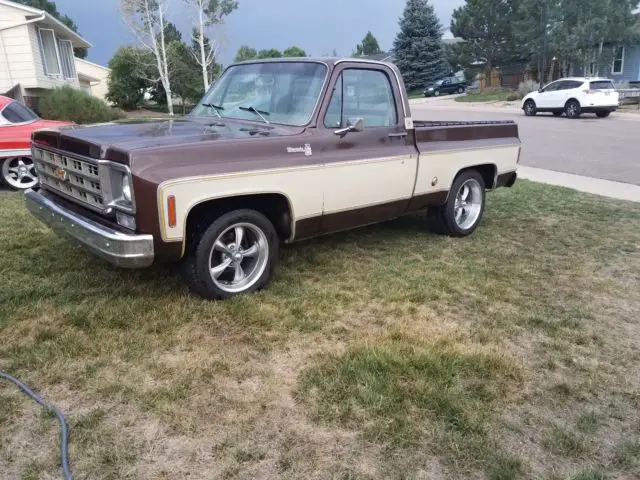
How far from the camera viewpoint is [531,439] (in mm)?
2947

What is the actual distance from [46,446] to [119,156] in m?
1.80

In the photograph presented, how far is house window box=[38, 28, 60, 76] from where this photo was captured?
77.0 feet

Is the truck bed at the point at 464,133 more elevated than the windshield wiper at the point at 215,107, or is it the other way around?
the windshield wiper at the point at 215,107

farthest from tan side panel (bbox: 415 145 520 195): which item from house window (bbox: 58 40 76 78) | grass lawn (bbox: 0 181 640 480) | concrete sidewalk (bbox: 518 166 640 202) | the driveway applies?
house window (bbox: 58 40 76 78)

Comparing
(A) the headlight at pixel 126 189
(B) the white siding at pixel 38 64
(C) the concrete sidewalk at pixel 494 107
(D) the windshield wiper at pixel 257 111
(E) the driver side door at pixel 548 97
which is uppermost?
(B) the white siding at pixel 38 64

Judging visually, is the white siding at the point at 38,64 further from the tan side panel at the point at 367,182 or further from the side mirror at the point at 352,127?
the side mirror at the point at 352,127

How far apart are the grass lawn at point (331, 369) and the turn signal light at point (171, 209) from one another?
727 mm

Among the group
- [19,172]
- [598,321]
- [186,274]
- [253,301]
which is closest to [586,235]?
[598,321]

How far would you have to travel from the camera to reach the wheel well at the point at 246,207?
13.7 feet

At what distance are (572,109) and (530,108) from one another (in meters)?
2.39

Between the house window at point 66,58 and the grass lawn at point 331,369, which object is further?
the house window at point 66,58

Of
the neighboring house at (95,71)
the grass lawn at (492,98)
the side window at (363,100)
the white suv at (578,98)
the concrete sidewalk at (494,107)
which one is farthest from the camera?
the neighboring house at (95,71)

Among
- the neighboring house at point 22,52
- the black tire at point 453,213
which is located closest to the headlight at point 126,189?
the black tire at point 453,213

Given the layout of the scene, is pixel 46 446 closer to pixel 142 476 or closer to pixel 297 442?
pixel 142 476
